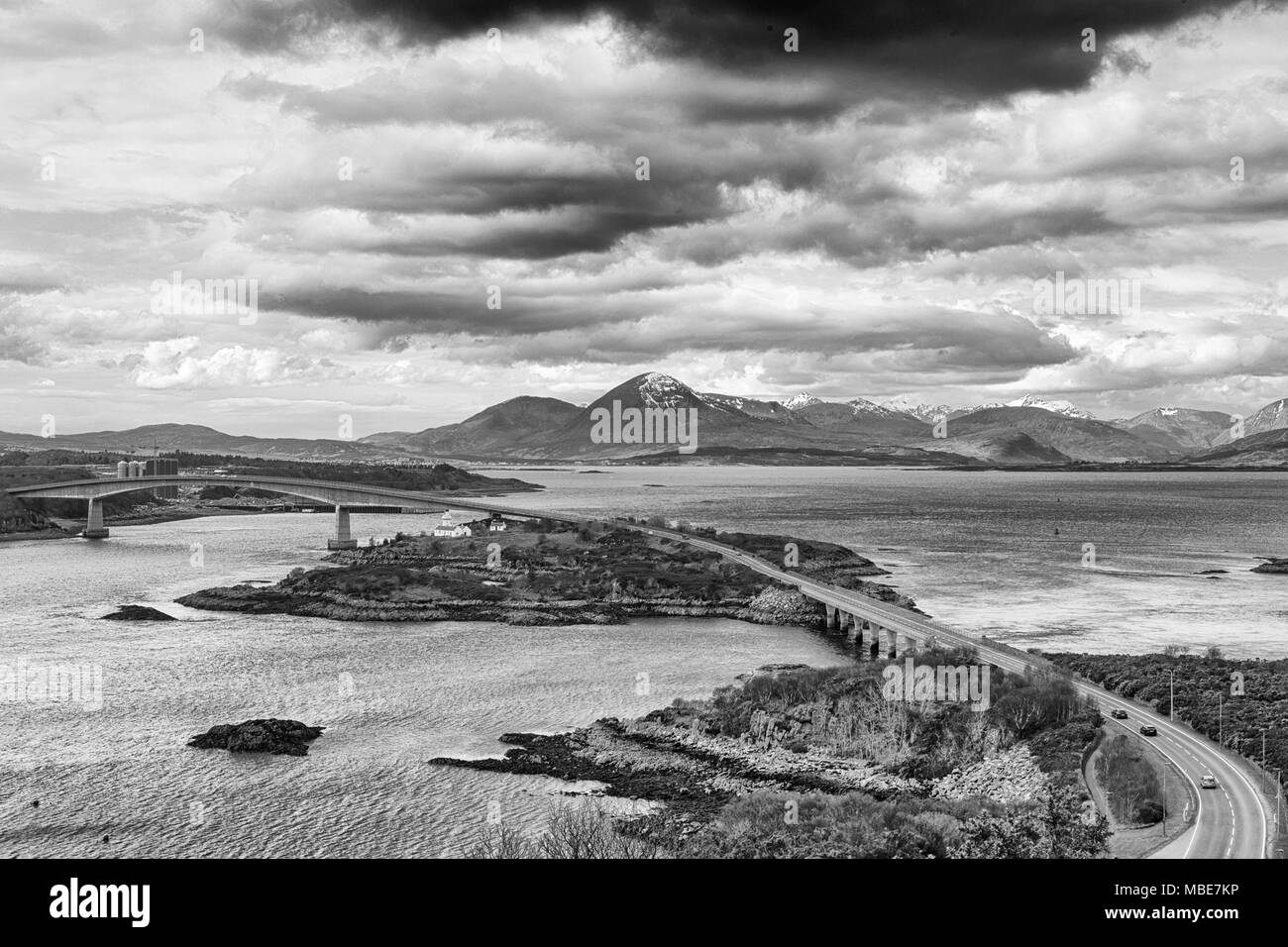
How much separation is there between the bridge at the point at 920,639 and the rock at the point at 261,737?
3883 centimetres

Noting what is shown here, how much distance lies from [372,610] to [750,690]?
4703 centimetres

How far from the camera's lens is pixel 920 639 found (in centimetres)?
7069

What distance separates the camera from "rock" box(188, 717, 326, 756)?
49.0 metres

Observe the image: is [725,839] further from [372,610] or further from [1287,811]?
[372,610]

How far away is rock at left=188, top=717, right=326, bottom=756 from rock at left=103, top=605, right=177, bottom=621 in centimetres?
3806

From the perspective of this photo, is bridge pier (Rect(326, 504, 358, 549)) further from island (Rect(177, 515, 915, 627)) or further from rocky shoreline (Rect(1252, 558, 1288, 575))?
rocky shoreline (Rect(1252, 558, 1288, 575))

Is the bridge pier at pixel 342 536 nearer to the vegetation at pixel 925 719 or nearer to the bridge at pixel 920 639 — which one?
the bridge at pixel 920 639

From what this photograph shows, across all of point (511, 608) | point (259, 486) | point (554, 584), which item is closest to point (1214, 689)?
point (511, 608)

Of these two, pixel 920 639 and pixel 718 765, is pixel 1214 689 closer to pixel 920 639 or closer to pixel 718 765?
pixel 920 639

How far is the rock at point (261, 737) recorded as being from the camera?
4900cm

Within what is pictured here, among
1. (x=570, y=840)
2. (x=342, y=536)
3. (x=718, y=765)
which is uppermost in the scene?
(x=342, y=536)

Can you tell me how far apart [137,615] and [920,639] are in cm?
6493

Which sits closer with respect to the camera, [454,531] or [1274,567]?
[1274,567]

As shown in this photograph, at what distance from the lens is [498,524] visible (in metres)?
159
